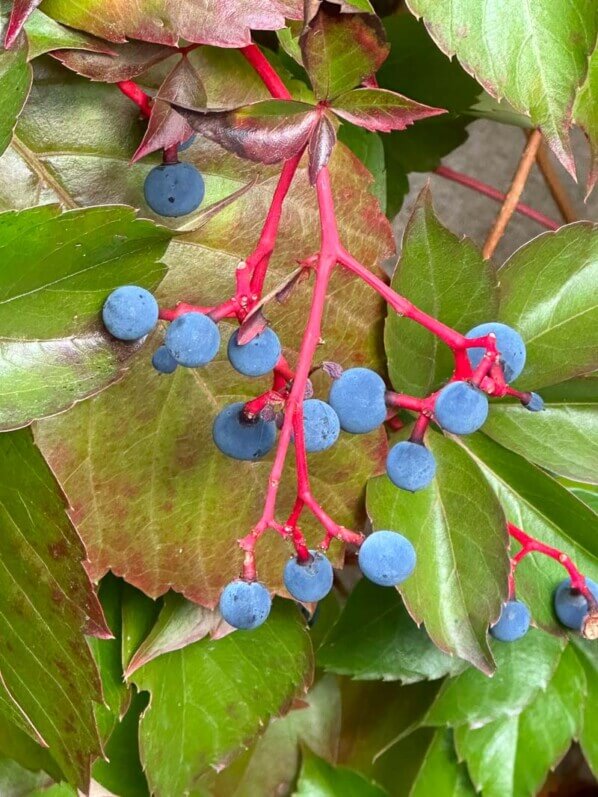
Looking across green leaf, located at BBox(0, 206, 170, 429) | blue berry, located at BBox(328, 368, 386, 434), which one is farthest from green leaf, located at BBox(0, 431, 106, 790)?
blue berry, located at BBox(328, 368, 386, 434)

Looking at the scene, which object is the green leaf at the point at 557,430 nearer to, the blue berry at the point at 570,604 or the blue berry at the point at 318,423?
the blue berry at the point at 570,604

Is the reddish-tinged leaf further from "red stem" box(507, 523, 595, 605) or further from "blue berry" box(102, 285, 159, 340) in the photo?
"red stem" box(507, 523, 595, 605)

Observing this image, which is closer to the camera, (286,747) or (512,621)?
(512,621)

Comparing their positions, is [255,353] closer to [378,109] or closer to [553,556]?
[378,109]

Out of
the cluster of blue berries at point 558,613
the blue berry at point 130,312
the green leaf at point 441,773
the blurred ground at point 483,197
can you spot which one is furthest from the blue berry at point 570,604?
the blurred ground at point 483,197

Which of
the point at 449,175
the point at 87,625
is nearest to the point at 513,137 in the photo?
the point at 449,175

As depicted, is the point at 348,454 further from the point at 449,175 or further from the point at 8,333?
→ the point at 449,175

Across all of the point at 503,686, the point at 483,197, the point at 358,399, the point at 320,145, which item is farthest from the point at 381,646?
the point at 483,197
